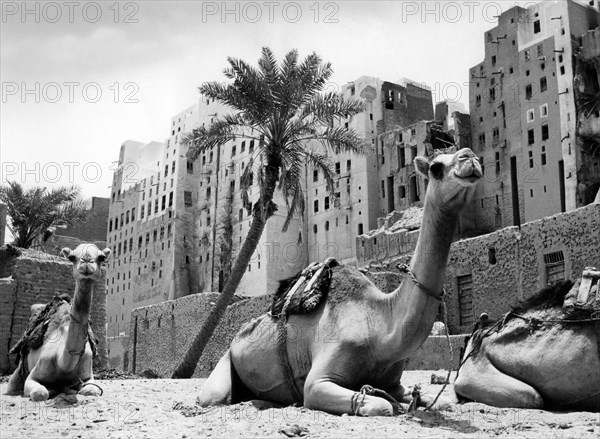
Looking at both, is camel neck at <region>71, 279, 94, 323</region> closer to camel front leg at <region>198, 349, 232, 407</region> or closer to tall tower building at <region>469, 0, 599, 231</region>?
camel front leg at <region>198, 349, 232, 407</region>

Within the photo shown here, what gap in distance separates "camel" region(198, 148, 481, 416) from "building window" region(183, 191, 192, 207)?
79.6 m

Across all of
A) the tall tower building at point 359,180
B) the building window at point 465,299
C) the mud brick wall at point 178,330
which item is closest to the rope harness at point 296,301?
the building window at point 465,299

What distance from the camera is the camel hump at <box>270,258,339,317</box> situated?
9195 millimetres

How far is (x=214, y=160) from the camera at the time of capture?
88.7m

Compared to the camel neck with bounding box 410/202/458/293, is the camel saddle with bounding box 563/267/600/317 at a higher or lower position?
lower

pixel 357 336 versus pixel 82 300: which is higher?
pixel 82 300

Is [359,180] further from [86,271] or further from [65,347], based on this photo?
[86,271]

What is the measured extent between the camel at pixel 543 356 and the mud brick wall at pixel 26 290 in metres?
14.4

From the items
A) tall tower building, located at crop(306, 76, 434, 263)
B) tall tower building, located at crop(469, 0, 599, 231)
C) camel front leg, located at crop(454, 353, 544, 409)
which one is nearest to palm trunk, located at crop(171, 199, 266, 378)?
camel front leg, located at crop(454, 353, 544, 409)

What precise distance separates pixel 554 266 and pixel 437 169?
18.7 meters

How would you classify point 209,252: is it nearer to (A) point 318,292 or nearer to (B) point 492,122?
(B) point 492,122

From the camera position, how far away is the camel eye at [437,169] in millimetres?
7836

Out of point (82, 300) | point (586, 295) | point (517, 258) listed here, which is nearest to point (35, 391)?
point (82, 300)

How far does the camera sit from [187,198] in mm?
88812
